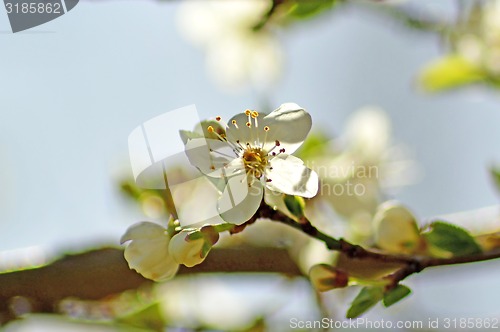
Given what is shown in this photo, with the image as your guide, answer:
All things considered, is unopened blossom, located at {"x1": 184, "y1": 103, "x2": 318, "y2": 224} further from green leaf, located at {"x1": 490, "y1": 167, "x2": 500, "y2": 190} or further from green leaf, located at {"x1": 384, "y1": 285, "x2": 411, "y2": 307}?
green leaf, located at {"x1": 490, "y1": 167, "x2": 500, "y2": 190}

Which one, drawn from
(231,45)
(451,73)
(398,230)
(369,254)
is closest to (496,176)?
(398,230)

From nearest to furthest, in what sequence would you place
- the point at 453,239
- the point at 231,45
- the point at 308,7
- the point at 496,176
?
the point at 453,239, the point at 496,176, the point at 308,7, the point at 231,45

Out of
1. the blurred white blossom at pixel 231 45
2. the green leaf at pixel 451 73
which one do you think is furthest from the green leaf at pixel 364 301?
the blurred white blossom at pixel 231 45

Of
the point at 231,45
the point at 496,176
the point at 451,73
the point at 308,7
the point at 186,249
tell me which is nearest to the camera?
the point at 186,249

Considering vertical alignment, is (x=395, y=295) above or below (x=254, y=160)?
below

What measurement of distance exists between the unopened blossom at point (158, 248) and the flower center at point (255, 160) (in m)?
0.12

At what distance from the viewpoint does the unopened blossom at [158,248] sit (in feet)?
2.74

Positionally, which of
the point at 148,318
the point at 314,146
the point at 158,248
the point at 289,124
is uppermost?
the point at 289,124

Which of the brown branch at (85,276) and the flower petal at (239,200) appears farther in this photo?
the brown branch at (85,276)

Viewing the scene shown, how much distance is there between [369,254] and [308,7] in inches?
25.5

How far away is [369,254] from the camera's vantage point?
0.92 metres

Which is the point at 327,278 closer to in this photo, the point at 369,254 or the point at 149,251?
the point at 369,254

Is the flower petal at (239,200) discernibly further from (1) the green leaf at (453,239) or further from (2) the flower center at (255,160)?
(1) the green leaf at (453,239)

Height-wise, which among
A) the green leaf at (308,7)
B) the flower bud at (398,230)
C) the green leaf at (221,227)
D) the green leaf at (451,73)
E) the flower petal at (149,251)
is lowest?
the flower bud at (398,230)
